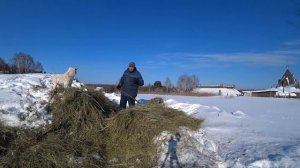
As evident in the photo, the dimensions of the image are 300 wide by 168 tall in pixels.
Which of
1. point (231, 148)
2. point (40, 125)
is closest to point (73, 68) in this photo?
point (40, 125)

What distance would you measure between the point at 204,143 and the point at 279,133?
1.83 m

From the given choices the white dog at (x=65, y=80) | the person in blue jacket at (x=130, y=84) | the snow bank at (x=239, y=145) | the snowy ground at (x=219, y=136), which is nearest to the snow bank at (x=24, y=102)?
the snowy ground at (x=219, y=136)

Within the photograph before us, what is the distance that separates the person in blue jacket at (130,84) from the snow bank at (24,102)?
2132 millimetres

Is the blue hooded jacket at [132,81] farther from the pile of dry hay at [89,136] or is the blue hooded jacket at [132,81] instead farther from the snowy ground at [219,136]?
the snowy ground at [219,136]

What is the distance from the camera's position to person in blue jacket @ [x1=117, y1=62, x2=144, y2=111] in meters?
9.44

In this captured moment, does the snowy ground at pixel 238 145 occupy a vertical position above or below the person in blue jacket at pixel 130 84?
below

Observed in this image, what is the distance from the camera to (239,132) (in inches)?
276

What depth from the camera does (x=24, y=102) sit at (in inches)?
308

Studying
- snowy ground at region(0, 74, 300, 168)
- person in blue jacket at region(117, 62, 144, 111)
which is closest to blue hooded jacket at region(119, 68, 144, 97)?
person in blue jacket at region(117, 62, 144, 111)

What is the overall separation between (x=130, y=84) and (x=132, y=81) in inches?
4.3

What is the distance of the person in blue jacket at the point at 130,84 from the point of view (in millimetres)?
9438

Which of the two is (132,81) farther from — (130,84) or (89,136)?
(89,136)

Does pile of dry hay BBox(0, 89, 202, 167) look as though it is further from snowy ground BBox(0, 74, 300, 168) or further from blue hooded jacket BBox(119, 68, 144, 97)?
blue hooded jacket BBox(119, 68, 144, 97)

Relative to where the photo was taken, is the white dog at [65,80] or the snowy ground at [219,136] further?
A: the white dog at [65,80]
